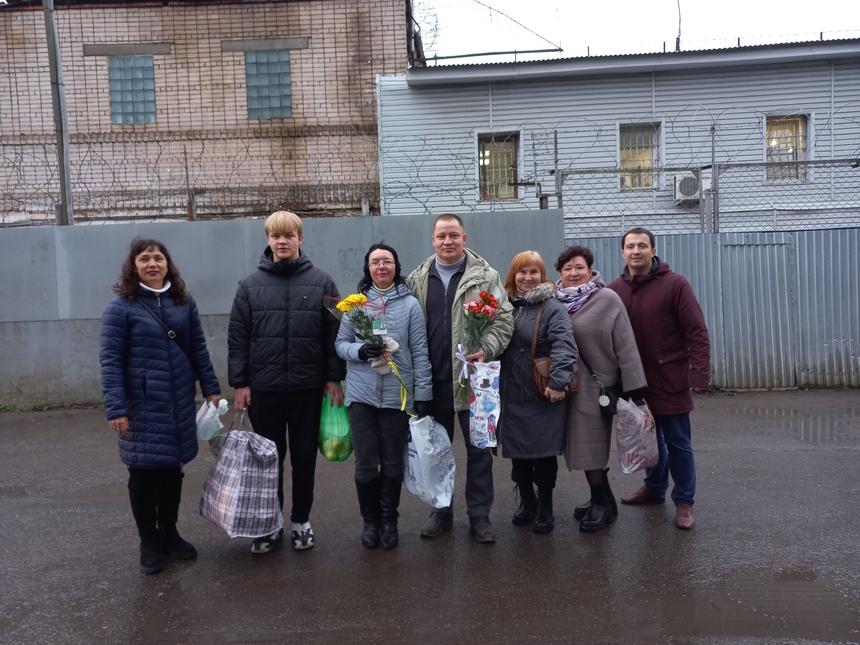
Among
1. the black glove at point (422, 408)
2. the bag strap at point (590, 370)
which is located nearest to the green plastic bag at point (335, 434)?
the black glove at point (422, 408)

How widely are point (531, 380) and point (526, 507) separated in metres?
0.87

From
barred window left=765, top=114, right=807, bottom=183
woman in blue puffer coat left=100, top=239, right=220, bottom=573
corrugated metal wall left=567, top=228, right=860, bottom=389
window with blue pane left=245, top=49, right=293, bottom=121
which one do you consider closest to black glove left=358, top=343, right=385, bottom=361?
woman in blue puffer coat left=100, top=239, right=220, bottom=573

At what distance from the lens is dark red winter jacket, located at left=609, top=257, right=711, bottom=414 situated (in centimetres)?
465

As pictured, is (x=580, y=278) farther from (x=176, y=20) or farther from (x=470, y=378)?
(x=176, y=20)

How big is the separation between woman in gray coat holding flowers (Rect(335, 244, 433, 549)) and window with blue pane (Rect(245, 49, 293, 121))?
10418 millimetres

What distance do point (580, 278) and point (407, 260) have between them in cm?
442

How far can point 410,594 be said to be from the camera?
151 inches

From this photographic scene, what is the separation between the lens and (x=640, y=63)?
1276 cm

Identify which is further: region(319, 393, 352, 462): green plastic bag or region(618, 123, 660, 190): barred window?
region(618, 123, 660, 190): barred window

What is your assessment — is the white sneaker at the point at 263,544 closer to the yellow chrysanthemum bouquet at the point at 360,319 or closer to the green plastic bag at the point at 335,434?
the green plastic bag at the point at 335,434

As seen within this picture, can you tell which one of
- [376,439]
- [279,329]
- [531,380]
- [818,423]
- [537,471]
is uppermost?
[279,329]

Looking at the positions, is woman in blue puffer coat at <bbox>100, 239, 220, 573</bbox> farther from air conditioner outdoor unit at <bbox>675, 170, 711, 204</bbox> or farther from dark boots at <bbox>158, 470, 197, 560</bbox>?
air conditioner outdoor unit at <bbox>675, 170, 711, 204</bbox>

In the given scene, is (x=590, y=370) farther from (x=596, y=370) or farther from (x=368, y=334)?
(x=368, y=334)

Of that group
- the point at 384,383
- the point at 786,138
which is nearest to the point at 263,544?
the point at 384,383
